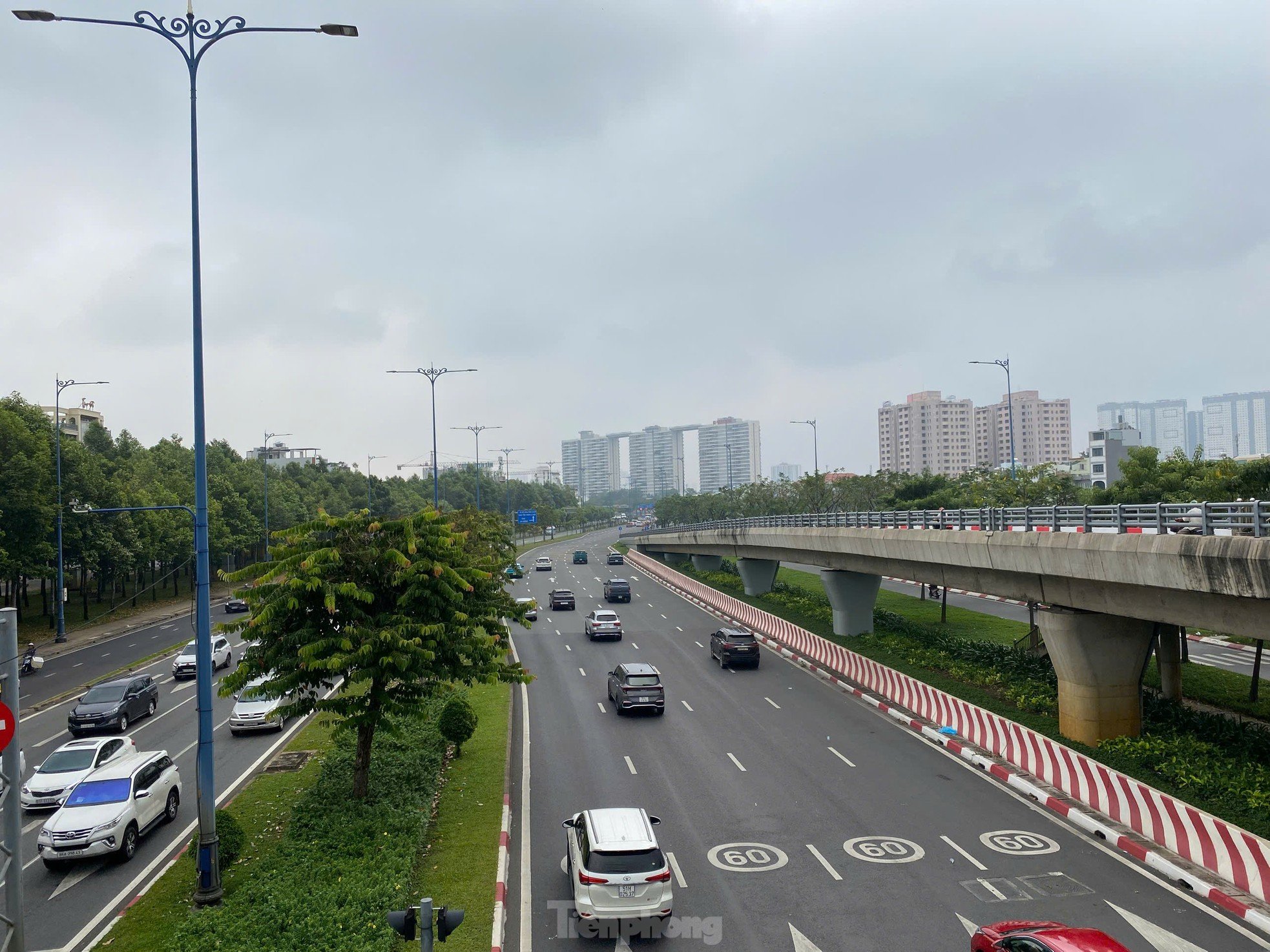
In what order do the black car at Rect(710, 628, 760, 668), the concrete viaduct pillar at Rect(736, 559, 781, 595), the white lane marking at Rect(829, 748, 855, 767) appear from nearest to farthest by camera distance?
the white lane marking at Rect(829, 748, 855, 767), the black car at Rect(710, 628, 760, 668), the concrete viaduct pillar at Rect(736, 559, 781, 595)

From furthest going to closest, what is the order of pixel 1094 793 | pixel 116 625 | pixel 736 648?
1. pixel 116 625
2. pixel 736 648
3. pixel 1094 793

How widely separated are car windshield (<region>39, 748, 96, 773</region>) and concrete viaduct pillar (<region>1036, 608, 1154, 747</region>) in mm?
23136

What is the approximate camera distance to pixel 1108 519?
2017 cm

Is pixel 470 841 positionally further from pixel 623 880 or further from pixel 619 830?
pixel 623 880

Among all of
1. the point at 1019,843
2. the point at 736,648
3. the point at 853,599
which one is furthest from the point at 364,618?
the point at 853,599

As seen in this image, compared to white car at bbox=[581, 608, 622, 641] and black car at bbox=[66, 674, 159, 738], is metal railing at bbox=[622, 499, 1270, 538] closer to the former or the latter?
white car at bbox=[581, 608, 622, 641]

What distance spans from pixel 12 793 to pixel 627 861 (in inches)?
297

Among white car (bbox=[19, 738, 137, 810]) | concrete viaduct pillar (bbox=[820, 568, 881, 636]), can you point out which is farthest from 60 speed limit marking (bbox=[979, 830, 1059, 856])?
concrete viaduct pillar (bbox=[820, 568, 881, 636])

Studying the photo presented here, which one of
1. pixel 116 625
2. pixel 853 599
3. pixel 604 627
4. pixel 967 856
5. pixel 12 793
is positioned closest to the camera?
pixel 12 793

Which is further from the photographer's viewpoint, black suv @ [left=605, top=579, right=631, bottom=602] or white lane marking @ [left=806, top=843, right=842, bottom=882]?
black suv @ [left=605, top=579, right=631, bottom=602]

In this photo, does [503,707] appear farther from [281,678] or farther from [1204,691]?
[1204,691]

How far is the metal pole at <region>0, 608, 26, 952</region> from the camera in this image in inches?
356

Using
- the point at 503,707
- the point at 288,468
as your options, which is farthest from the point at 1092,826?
the point at 288,468

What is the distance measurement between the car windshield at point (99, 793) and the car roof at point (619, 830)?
961 centimetres
